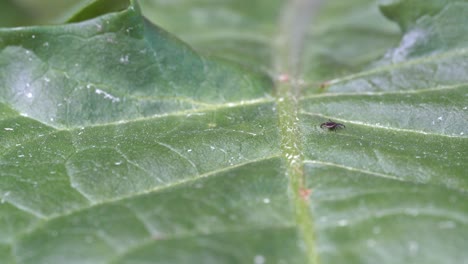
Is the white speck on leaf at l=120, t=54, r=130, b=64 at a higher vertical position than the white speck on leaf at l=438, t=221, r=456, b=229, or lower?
lower

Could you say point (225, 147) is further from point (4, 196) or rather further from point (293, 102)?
point (4, 196)

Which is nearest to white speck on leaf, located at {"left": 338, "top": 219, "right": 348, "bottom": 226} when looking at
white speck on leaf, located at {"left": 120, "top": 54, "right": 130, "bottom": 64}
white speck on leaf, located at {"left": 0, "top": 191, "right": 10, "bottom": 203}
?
white speck on leaf, located at {"left": 0, "top": 191, "right": 10, "bottom": 203}

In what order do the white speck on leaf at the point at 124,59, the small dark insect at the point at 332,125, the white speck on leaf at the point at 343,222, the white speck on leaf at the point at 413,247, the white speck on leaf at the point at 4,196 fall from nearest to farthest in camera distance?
the white speck on leaf at the point at 413,247, the white speck on leaf at the point at 343,222, the white speck on leaf at the point at 4,196, the small dark insect at the point at 332,125, the white speck on leaf at the point at 124,59

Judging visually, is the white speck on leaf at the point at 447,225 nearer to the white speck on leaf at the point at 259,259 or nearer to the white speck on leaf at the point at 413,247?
the white speck on leaf at the point at 413,247

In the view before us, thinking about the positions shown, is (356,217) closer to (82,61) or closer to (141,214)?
(141,214)


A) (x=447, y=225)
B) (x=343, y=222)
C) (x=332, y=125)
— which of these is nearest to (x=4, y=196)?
(x=343, y=222)

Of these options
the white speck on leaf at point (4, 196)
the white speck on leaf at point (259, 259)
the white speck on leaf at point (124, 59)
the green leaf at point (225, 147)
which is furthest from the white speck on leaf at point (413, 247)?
the white speck on leaf at point (124, 59)

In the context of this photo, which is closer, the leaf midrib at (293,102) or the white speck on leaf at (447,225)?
the white speck on leaf at (447,225)

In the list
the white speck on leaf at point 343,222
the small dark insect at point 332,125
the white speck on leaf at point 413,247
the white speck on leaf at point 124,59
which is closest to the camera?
the white speck on leaf at point 413,247

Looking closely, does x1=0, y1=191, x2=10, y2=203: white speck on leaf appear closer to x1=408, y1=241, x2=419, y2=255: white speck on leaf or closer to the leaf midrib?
the leaf midrib
